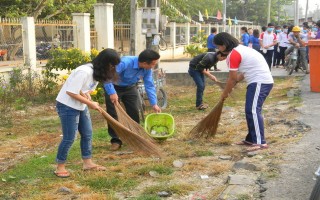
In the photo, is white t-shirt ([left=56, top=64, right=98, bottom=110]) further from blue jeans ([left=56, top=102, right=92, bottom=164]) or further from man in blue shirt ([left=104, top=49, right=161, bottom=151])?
man in blue shirt ([left=104, top=49, right=161, bottom=151])

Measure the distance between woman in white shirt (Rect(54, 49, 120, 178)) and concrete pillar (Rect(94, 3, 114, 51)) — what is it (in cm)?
1085

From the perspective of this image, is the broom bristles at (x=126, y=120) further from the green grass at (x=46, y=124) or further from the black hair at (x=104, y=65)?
the green grass at (x=46, y=124)

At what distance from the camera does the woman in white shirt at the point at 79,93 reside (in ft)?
13.9

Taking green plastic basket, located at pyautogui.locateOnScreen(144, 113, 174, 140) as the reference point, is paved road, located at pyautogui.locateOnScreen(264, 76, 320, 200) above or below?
below

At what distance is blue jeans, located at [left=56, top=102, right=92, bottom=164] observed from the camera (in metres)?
4.37

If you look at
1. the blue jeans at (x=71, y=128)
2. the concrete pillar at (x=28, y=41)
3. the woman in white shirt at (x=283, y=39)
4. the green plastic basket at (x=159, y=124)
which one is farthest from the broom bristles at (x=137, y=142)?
the woman in white shirt at (x=283, y=39)

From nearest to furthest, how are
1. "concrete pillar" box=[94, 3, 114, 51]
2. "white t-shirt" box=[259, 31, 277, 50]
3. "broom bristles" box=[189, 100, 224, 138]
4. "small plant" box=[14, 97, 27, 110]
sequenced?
"broom bristles" box=[189, 100, 224, 138], "small plant" box=[14, 97, 27, 110], "white t-shirt" box=[259, 31, 277, 50], "concrete pillar" box=[94, 3, 114, 51]

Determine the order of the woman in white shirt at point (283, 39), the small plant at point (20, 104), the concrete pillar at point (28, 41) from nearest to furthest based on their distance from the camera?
the small plant at point (20, 104) → the concrete pillar at point (28, 41) → the woman in white shirt at point (283, 39)

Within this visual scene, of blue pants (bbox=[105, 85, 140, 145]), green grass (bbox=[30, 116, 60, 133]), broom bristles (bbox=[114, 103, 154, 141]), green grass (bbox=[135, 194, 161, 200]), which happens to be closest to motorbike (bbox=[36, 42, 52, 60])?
green grass (bbox=[30, 116, 60, 133])

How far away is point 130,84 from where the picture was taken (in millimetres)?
5719

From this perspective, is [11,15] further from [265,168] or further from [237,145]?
[265,168]

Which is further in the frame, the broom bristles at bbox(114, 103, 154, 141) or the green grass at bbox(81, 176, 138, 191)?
the broom bristles at bbox(114, 103, 154, 141)

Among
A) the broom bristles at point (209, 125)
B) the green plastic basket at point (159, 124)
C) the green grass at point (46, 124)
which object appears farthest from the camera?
the green grass at point (46, 124)

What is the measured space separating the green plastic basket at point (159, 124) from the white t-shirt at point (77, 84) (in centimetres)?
181
